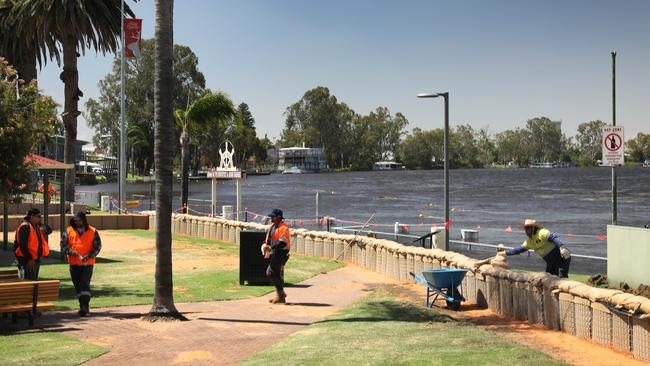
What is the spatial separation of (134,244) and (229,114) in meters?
12.7

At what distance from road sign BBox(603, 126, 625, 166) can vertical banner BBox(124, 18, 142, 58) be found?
71.0 ft

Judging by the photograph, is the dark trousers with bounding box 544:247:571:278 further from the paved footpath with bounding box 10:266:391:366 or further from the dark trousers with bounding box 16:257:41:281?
the dark trousers with bounding box 16:257:41:281

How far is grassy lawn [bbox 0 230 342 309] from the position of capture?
13102 mm

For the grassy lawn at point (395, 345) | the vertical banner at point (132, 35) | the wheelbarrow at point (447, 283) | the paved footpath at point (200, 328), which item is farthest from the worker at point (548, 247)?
the vertical banner at point (132, 35)

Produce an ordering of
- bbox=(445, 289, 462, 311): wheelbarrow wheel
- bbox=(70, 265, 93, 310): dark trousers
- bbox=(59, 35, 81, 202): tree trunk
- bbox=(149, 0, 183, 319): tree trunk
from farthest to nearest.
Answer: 1. bbox=(59, 35, 81, 202): tree trunk
2. bbox=(445, 289, 462, 311): wheelbarrow wheel
3. bbox=(149, 0, 183, 319): tree trunk
4. bbox=(70, 265, 93, 310): dark trousers

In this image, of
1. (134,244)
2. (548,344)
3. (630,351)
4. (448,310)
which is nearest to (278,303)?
(448,310)

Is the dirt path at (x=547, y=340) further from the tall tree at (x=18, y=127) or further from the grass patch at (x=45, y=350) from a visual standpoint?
the tall tree at (x=18, y=127)

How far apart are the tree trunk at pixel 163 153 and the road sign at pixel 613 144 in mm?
10721

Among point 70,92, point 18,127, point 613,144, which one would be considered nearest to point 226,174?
point 70,92

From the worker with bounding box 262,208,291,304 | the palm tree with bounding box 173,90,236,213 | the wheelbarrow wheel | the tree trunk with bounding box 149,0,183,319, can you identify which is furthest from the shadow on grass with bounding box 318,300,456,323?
the palm tree with bounding box 173,90,236,213

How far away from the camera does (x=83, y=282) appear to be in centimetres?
1103

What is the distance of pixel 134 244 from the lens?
22.7 meters

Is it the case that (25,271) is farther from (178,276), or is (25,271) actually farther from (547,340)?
(547,340)

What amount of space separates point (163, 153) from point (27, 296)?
297 cm
